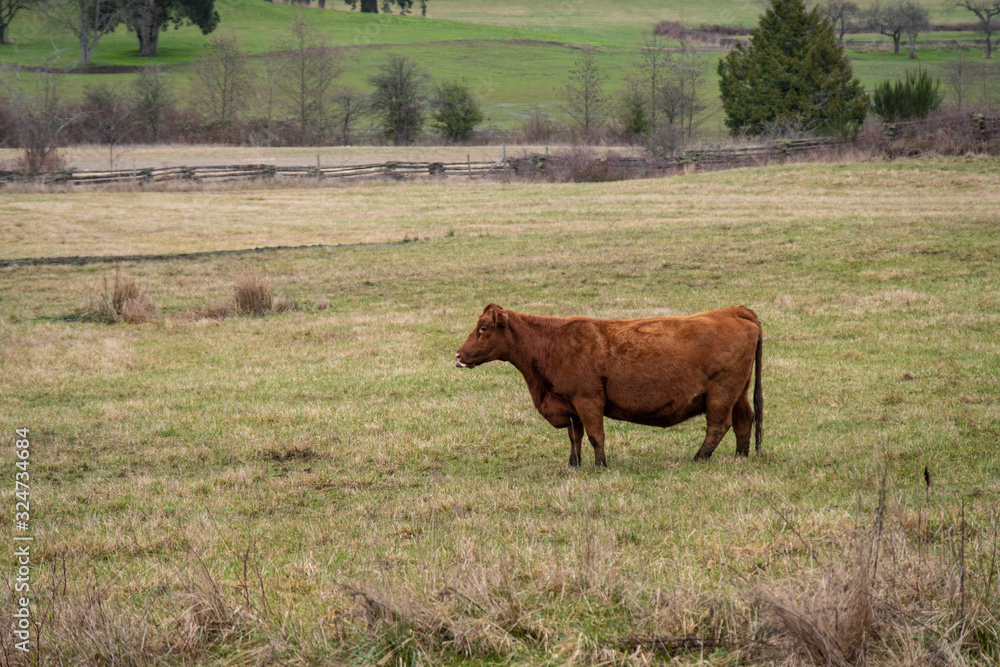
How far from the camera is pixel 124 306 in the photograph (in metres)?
17.3

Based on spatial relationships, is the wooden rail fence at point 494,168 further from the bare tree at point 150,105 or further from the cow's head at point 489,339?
the cow's head at point 489,339

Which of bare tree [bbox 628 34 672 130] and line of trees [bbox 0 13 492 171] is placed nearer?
bare tree [bbox 628 34 672 130]

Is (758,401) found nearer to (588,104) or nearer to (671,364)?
(671,364)

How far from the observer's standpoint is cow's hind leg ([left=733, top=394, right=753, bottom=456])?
27.0 feet

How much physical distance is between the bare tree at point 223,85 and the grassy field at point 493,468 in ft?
180

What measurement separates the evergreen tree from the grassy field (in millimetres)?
28644

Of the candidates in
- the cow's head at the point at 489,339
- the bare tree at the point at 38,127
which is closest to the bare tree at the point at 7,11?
the bare tree at the point at 38,127

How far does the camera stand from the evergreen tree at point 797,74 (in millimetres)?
51688

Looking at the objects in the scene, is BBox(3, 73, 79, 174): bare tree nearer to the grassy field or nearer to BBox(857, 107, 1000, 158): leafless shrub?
the grassy field

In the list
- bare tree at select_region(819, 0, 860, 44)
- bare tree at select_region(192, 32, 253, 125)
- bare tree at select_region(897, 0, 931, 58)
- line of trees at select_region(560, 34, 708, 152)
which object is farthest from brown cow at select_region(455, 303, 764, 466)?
bare tree at select_region(819, 0, 860, 44)

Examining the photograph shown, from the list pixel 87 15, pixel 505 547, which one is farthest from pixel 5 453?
pixel 87 15

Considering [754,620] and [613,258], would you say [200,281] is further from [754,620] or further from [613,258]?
[754,620]

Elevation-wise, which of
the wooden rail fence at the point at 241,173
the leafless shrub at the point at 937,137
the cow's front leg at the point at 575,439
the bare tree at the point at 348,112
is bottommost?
the cow's front leg at the point at 575,439

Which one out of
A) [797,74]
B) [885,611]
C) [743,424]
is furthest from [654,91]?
[885,611]
